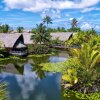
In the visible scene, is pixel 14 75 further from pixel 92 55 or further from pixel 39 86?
pixel 92 55

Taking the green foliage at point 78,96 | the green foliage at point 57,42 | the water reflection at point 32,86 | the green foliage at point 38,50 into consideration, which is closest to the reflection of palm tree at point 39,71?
the water reflection at point 32,86

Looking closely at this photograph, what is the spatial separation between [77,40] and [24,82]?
36.0m

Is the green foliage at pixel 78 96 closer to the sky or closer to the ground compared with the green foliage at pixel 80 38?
closer to the ground

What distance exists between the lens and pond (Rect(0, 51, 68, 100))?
75.3 feet

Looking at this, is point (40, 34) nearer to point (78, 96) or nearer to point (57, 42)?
point (57, 42)

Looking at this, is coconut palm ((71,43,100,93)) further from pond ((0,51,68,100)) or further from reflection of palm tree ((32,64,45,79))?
reflection of palm tree ((32,64,45,79))

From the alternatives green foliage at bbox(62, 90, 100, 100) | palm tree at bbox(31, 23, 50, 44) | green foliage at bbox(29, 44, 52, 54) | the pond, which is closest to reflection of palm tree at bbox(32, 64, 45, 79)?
the pond

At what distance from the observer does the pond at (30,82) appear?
904 inches

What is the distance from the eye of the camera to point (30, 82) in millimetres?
27875

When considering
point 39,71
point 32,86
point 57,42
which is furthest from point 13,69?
point 57,42

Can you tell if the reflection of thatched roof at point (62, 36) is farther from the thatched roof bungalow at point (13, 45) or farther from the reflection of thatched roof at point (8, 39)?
the reflection of thatched roof at point (8, 39)

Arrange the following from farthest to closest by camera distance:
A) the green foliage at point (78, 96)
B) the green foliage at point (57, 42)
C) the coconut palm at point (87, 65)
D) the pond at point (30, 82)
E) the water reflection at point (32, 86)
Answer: the green foliage at point (57, 42) < the coconut palm at point (87, 65) < the pond at point (30, 82) < the water reflection at point (32, 86) < the green foliage at point (78, 96)

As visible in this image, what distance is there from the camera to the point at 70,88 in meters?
25.4

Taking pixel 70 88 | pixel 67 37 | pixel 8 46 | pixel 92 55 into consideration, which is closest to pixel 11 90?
pixel 70 88
